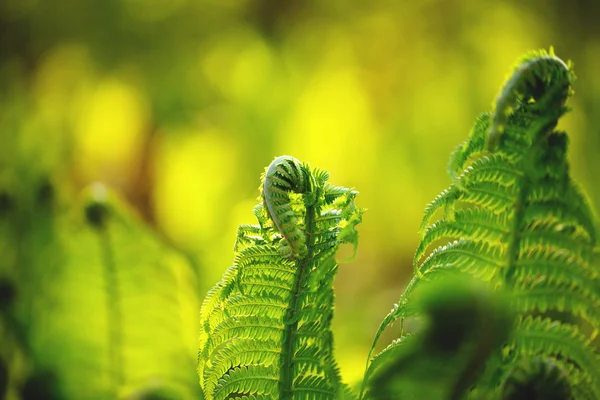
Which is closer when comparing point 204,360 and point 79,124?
point 204,360

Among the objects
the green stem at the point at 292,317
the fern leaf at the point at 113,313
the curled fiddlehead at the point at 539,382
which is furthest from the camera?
the fern leaf at the point at 113,313

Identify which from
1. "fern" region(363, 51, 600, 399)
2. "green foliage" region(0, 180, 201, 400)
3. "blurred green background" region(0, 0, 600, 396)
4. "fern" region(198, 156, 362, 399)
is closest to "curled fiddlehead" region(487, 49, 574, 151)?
"fern" region(363, 51, 600, 399)

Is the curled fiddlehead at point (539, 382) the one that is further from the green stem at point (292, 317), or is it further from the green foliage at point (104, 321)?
the green foliage at point (104, 321)

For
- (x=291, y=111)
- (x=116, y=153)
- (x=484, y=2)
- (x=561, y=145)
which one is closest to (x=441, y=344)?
(x=561, y=145)

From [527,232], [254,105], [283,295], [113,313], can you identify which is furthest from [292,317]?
[254,105]

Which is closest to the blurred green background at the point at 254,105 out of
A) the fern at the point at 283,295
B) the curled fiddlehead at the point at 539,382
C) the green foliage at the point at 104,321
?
the green foliage at the point at 104,321

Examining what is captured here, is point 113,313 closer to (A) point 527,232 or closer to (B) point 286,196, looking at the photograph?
(B) point 286,196

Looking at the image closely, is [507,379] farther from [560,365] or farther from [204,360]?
[204,360]
